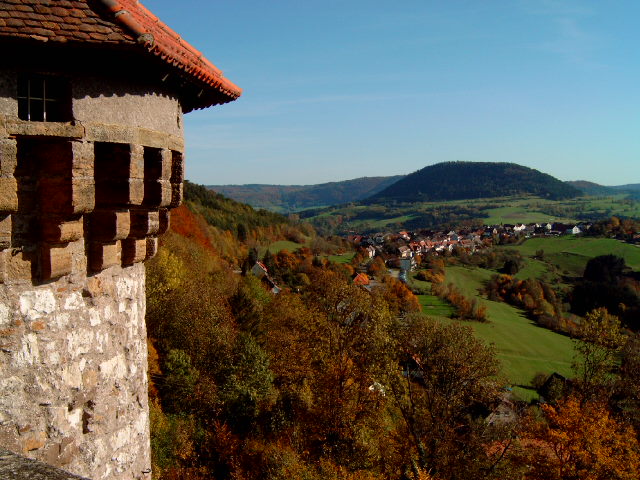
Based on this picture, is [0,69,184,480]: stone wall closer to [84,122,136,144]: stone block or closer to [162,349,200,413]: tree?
[84,122,136,144]: stone block

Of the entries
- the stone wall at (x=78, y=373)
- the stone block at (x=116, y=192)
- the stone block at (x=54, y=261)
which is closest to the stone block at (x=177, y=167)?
the stone block at (x=116, y=192)

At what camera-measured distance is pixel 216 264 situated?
180 ft

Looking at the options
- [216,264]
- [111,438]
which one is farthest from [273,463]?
[216,264]

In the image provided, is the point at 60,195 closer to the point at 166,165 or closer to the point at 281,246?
the point at 166,165

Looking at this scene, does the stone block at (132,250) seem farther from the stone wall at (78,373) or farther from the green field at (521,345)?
the green field at (521,345)

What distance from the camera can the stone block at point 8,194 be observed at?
3803mm

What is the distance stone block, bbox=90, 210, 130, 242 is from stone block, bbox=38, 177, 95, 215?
1.30 feet

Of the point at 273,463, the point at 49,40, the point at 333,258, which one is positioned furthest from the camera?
the point at 333,258

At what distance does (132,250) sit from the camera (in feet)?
16.8

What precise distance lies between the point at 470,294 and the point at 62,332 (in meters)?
77.6

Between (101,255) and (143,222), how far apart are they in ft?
1.68

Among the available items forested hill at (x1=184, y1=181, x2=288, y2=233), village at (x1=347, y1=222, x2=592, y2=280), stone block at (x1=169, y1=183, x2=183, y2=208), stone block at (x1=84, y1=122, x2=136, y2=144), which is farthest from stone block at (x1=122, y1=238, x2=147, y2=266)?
village at (x1=347, y1=222, x2=592, y2=280)

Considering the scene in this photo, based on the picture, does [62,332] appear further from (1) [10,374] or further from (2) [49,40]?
(2) [49,40]

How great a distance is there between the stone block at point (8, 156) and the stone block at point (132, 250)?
4.47 ft
